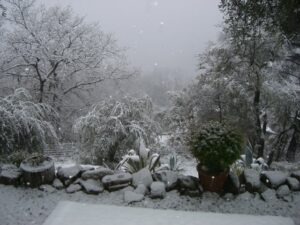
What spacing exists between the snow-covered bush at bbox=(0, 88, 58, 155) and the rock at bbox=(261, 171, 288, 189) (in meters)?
4.06

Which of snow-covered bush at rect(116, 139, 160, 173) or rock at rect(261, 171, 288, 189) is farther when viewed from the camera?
snow-covered bush at rect(116, 139, 160, 173)

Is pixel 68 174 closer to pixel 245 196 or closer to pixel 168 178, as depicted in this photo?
pixel 168 178

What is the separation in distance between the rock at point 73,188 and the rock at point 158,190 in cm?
85

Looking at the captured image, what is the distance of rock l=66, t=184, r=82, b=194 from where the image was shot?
3474 mm

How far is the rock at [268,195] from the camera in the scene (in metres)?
3.32

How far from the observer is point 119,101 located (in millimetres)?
7082

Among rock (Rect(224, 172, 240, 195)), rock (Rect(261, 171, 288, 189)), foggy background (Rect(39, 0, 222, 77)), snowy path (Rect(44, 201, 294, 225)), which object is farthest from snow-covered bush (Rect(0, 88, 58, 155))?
foggy background (Rect(39, 0, 222, 77))

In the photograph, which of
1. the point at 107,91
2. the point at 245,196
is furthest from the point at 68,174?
the point at 107,91

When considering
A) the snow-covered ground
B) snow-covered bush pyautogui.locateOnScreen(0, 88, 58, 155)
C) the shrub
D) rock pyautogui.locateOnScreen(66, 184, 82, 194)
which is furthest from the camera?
snow-covered bush pyautogui.locateOnScreen(0, 88, 58, 155)

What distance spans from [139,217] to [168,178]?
0.71 meters

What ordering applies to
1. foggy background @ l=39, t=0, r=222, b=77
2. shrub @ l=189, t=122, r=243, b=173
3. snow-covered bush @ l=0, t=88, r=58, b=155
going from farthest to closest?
foggy background @ l=39, t=0, r=222, b=77 → snow-covered bush @ l=0, t=88, r=58, b=155 → shrub @ l=189, t=122, r=243, b=173

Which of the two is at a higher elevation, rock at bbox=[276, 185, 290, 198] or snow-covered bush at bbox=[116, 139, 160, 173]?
snow-covered bush at bbox=[116, 139, 160, 173]

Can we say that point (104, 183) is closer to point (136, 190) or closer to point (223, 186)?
point (136, 190)

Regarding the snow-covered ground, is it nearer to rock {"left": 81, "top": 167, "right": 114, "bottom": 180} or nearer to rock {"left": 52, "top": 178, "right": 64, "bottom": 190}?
rock {"left": 52, "top": 178, "right": 64, "bottom": 190}
